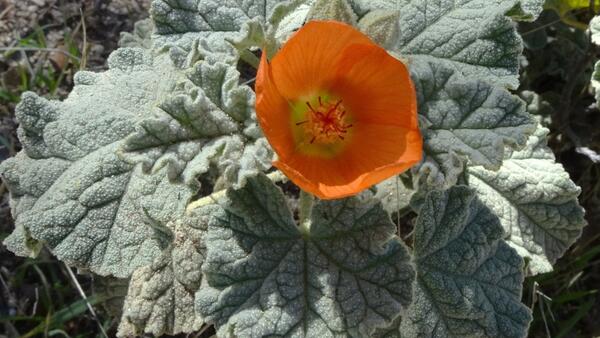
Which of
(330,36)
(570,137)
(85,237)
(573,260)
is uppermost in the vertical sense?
(330,36)

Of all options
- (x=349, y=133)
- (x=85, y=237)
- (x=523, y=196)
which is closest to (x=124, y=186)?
(x=85, y=237)

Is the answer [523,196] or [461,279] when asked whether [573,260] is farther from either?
[461,279]

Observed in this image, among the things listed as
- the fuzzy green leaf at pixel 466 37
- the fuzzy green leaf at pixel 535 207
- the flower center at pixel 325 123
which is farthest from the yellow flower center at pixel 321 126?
the fuzzy green leaf at pixel 535 207

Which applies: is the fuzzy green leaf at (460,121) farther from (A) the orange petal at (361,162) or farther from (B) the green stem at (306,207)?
(B) the green stem at (306,207)

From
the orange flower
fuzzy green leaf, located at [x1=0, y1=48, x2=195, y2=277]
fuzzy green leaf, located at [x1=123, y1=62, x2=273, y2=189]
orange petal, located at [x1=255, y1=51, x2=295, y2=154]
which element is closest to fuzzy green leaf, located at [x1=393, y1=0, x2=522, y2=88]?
the orange flower

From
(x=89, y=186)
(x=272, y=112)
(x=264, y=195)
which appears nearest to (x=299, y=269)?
(x=264, y=195)
